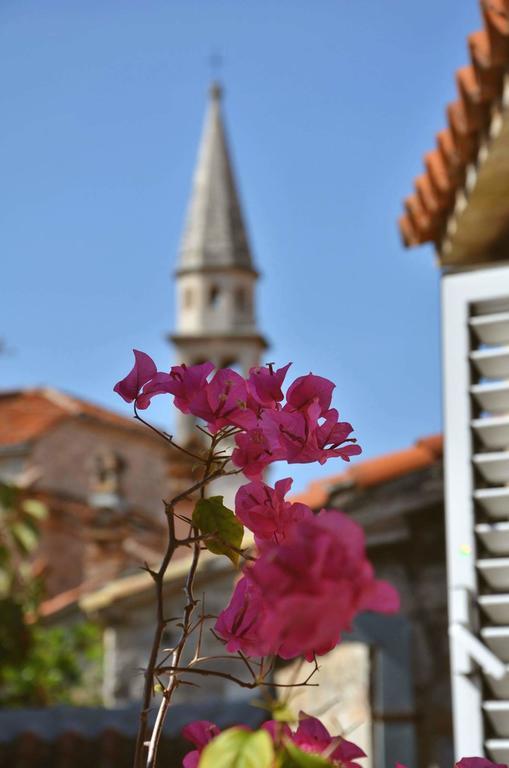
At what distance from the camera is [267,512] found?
1.18 m

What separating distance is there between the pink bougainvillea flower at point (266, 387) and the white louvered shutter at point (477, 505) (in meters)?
1.28

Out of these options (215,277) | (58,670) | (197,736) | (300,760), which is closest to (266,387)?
(197,736)

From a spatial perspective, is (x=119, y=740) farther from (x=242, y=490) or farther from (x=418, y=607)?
(x=242, y=490)

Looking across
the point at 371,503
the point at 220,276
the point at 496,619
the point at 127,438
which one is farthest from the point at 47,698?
the point at 220,276

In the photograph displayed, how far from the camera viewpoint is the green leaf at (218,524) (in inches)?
46.8

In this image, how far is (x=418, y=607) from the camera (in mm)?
5355

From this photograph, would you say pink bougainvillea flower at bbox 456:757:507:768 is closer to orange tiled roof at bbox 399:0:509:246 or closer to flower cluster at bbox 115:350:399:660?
flower cluster at bbox 115:350:399:660

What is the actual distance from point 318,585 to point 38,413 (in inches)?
903

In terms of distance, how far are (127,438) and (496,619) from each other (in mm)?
21294

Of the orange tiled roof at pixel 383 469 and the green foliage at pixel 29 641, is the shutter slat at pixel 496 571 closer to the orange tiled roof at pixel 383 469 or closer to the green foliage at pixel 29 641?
the orange tiled roof at pixel 383 469

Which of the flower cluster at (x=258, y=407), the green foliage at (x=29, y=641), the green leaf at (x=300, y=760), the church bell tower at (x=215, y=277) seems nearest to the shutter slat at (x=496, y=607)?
the flower cluster at (x=258, y=407)

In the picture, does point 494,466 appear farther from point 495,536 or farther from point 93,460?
point 93,460

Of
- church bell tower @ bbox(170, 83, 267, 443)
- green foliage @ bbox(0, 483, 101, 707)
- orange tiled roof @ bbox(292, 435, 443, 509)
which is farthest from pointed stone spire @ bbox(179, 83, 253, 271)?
orange tiled roof @ bbox(292, 435, 443, 509)

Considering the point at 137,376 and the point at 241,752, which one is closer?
the point at 241,752
